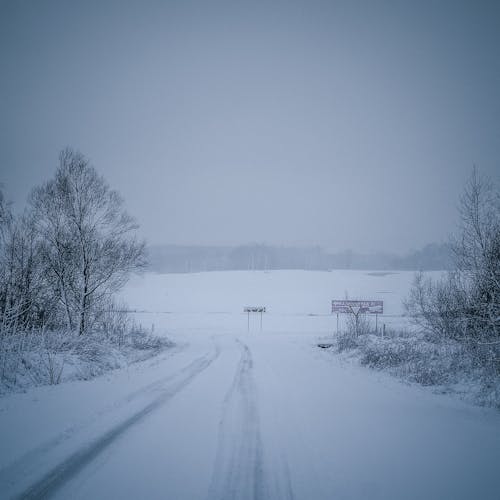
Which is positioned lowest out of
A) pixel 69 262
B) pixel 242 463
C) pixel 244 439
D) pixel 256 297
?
pixel 256 297

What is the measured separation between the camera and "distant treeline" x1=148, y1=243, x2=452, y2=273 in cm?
9625

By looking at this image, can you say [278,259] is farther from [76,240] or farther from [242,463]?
[242,463]

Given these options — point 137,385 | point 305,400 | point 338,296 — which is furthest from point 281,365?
point 338,296

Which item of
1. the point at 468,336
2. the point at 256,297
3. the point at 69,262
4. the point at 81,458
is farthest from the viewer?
the point at 256,297

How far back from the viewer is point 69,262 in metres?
13.1

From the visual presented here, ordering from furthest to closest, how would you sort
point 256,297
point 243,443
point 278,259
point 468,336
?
1. point 278,259
2. point 256,297
3. point 468,336
4. point 243,443

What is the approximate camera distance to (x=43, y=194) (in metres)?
13.0

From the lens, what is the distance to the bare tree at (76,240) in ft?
42.3

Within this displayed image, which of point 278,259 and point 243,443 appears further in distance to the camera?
point 278,259

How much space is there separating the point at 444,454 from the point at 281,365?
7802 millimetres

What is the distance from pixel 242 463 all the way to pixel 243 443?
24.3 inches

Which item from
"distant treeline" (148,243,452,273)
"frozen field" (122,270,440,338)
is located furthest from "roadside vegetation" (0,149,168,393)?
"distant treeline" (148,243,452,273)

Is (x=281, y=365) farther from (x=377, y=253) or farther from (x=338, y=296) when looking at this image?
(x=377, y=253)

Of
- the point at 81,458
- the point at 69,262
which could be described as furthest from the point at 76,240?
the point at 81,458
